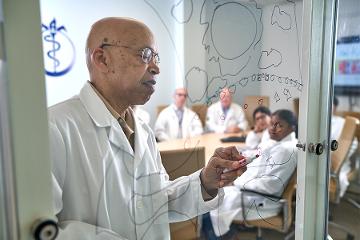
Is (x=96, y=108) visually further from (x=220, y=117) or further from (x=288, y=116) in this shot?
(x=288, y=116)

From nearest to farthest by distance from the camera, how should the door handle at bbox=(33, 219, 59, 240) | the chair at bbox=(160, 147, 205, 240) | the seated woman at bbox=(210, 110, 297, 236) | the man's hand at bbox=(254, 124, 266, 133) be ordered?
the door handle at bbox=(33, 219, 59, 240)
the chair at bbox=(160, 147, 205, 240)
the seated woman at bbox=(210, 110, 297, 236)
the man's hand at bbox=(254, 124, 266, 133)

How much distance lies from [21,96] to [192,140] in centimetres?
43

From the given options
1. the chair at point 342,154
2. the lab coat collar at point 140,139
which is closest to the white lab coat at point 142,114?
the lab coat collar at point 140,139

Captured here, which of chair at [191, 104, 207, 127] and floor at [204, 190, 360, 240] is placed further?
floor at [204, 190, 360, 240]

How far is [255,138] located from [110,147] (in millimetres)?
509

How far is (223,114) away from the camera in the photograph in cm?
82

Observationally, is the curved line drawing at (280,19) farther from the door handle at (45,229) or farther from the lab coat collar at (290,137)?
the door handle at (45,229)

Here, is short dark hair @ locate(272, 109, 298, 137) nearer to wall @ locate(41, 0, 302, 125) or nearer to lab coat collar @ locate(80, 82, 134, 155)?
wall @ locate(41, 0, 302, 125)

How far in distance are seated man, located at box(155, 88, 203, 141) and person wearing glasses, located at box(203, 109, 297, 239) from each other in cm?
16

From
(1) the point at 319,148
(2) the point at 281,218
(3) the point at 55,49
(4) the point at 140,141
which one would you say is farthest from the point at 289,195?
(3) the point at 55,49


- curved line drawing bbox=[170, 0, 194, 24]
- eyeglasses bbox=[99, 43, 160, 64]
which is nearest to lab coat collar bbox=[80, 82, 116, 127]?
eyeglasses bbox=[99, 43, 160, 64]

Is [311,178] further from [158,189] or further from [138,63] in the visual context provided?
[138,63]

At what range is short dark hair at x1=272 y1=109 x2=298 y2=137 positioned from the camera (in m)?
0.90

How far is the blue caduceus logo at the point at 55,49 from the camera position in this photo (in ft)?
1.87
